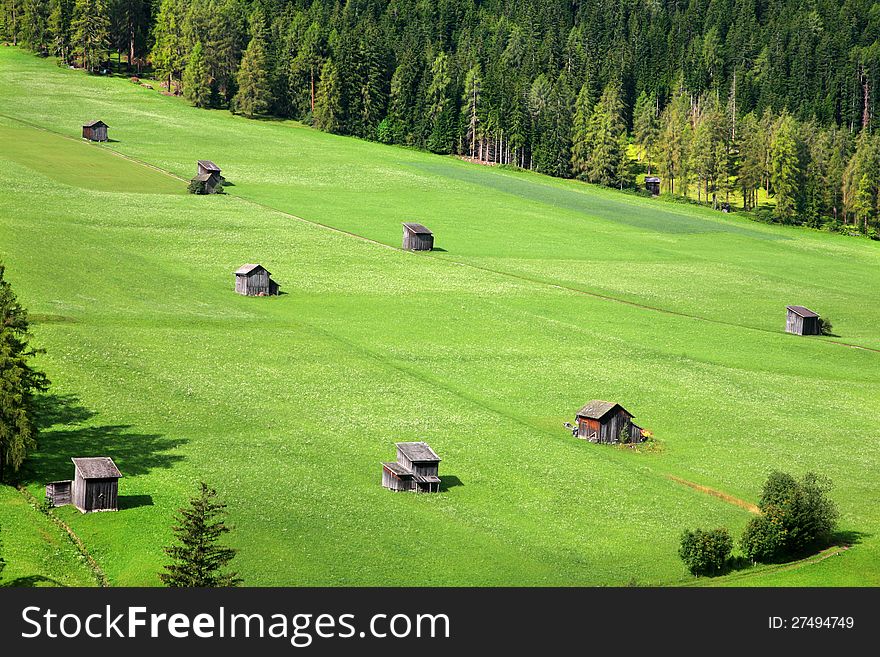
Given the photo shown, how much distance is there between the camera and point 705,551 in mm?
49188

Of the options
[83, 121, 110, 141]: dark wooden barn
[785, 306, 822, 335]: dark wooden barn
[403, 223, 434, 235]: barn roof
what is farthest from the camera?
[83, 121, 110, 141]: dark wooden barn

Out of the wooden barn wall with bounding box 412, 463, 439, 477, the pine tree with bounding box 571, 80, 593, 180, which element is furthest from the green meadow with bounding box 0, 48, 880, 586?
the pine tree with bounding box 571, 80, 593, 180

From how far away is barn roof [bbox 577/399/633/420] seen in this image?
6500 cm

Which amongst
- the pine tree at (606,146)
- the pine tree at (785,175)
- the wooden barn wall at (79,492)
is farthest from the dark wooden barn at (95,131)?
the wooden barn wall at (79,492)

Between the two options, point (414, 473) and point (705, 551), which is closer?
point (705, 551)

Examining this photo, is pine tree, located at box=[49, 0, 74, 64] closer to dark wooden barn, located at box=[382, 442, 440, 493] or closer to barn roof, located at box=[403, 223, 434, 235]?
barn roof, located at box=[403, 223, 434, 235]

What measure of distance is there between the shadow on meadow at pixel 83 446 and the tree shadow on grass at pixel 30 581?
8.76 metres

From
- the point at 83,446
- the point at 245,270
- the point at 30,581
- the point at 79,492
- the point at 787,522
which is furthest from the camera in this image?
the point at 245,270

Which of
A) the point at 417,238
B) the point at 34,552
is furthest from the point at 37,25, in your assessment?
the point at 34,552

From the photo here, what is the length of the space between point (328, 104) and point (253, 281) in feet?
315

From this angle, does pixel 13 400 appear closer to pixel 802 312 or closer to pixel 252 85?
pixel 802 312

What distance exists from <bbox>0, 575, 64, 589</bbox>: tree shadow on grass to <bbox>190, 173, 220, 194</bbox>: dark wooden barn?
85.8 metres

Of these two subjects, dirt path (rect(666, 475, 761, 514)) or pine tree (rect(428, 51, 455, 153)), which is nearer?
dirt path (rect(666, 475, 761, 514))

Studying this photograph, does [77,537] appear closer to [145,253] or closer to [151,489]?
[151,489]
